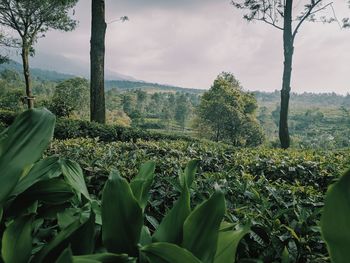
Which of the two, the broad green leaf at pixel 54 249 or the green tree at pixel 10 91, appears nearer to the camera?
the broad green leaf at pixel 54 249

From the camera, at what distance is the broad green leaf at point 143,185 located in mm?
924

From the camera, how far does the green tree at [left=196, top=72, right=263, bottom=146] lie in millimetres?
35906

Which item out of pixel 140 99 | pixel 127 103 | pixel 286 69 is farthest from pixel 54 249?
pixel 140 99

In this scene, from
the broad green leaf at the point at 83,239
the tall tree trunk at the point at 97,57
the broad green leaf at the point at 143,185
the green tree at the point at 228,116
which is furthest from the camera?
the green tree at the point at 228,116

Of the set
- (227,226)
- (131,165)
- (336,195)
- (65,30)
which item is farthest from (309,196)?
(65,30)

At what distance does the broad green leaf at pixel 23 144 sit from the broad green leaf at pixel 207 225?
14.0 inches

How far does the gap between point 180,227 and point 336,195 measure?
14.7 inches

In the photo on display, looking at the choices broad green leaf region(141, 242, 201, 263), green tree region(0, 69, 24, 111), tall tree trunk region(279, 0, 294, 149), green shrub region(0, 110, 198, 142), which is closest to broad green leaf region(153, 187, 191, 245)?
broad green leaf region(141, 242, 201, 263)

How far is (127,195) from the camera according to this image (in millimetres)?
726

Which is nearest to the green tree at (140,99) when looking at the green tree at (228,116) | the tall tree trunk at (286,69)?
the green tree at (228,116)

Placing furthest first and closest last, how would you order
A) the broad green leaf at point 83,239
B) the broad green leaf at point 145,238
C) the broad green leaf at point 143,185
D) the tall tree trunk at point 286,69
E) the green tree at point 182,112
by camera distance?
the green tree at point 182,112
the tall tree trunk at point 286,69
the broad green leaf at point 143,185
the broad green leaf at point 145,238
the broad green leaf at point 83,239

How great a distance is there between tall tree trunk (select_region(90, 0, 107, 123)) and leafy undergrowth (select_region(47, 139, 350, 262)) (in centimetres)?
675

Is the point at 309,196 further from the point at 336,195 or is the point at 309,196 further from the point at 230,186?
the point at 336,195

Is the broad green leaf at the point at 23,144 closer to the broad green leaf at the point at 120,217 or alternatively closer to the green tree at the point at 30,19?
the broad green leaf at the point at 120,217
